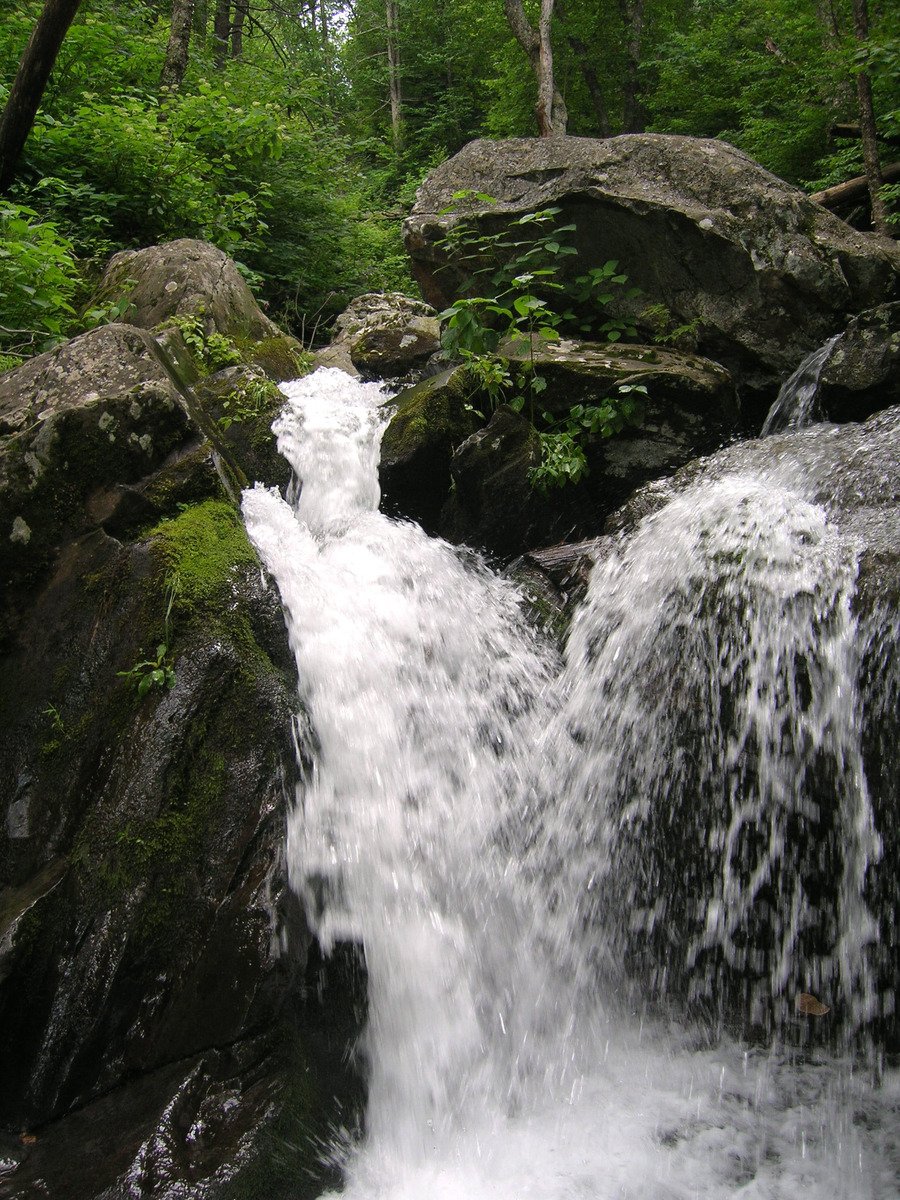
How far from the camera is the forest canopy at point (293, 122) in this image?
7.52 metres

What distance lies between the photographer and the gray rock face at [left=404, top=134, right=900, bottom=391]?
654 centimetres

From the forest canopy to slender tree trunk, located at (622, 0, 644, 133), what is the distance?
4 cm

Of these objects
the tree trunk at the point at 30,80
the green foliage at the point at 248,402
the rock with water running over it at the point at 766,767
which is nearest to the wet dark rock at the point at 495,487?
the green foliage at the point at 248,402

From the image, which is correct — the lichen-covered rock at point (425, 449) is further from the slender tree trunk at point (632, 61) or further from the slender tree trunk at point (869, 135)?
the slender tree trunk at point (632, 61)

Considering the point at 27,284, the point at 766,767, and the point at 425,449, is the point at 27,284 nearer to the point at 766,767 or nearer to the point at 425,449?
the point at 425,449

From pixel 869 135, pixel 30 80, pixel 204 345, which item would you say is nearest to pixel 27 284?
pixel 204 345

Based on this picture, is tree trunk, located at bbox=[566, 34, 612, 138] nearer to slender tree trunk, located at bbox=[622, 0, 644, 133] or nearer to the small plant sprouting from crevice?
slender tree trunk, located at bbox=[622, 0, 644, 133]

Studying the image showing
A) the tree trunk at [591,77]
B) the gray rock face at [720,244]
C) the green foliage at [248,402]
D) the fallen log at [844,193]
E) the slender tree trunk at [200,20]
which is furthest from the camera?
the tree trunk at [591,77]

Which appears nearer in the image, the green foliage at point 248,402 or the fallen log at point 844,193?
the green foliage at point 248,402

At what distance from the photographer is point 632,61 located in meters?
14.7

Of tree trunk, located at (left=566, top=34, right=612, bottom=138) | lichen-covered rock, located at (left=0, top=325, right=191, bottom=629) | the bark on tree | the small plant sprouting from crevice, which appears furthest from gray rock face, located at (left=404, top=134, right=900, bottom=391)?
tree trunk, located at (left=566, top=34, right=612, bottom=138)

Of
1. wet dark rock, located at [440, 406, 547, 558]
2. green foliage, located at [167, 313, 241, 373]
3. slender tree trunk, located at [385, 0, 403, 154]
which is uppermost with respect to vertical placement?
slender tree trunk, located at [385, 0, 403, 154]

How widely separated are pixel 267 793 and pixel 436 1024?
1119 mm

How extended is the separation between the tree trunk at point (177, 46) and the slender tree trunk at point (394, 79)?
10.6 metres
